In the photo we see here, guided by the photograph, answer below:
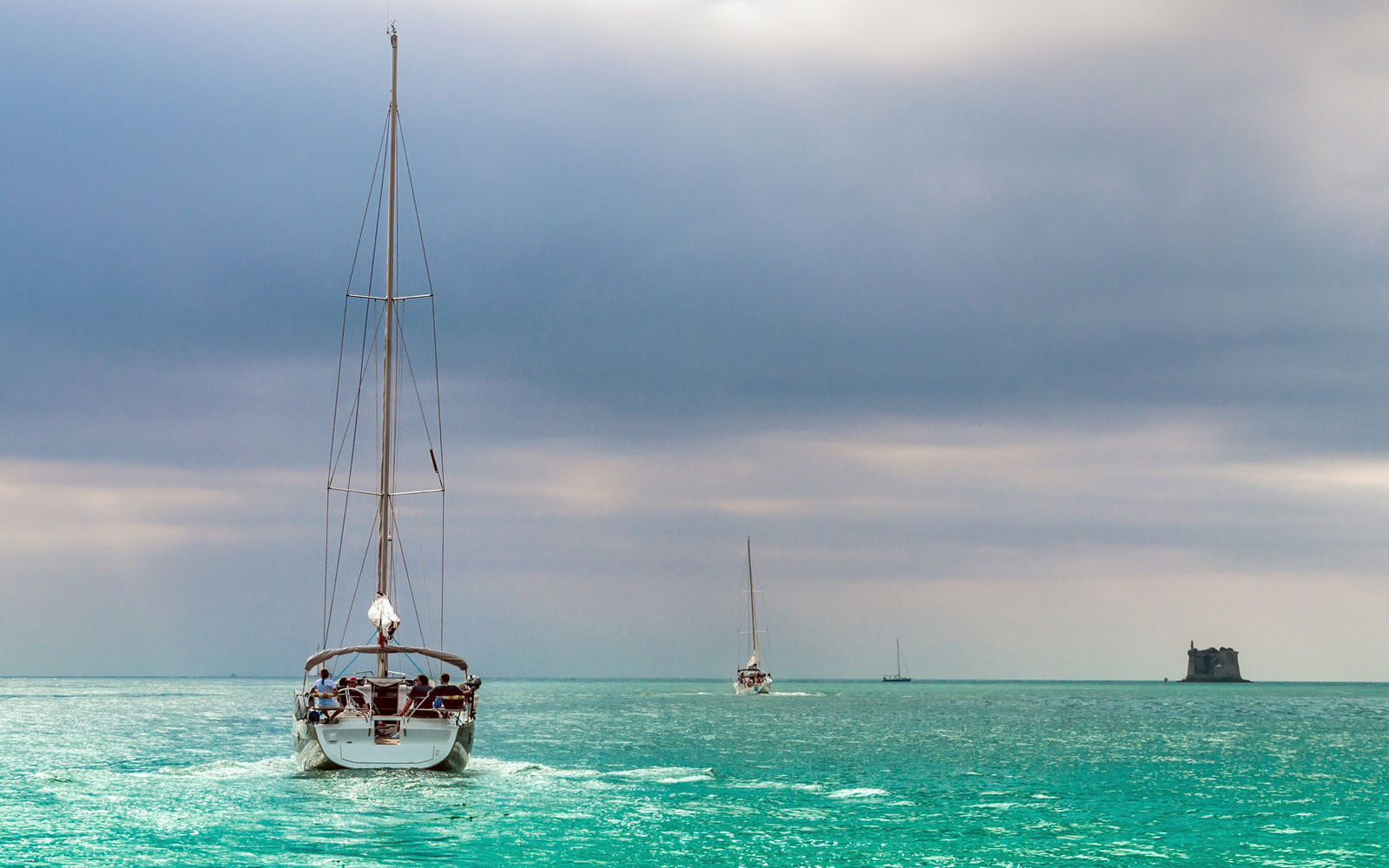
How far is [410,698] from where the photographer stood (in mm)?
42250

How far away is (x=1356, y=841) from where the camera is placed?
112ft

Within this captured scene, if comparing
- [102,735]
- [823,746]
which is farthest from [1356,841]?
[102,735]

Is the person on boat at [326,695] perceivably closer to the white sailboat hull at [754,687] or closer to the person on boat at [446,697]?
the person on boat at [446,697]

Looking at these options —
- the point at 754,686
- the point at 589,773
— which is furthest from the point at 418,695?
the point at 754,686

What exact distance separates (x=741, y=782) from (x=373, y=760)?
14.2 meters

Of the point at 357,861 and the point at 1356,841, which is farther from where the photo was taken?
the point at 1356,841

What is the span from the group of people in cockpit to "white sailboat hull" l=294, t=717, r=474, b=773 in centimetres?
92

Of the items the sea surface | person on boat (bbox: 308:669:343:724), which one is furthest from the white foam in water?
person on boat (bbox: 308:669:343:724)

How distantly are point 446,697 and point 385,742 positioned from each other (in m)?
2.74

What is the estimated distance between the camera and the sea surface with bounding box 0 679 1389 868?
3098 cm

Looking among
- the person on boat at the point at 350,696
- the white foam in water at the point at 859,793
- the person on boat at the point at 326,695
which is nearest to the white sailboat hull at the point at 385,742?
the person on boat at the point at 326,695

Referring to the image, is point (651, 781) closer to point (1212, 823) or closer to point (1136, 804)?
point (1136, 804)

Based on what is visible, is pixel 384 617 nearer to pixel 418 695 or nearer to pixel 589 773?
pixel 418 695

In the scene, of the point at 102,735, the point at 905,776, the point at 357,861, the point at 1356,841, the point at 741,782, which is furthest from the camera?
the point at 102,735
